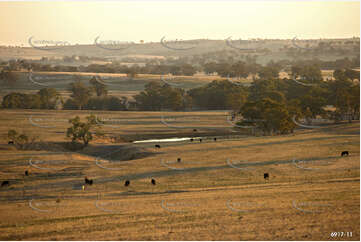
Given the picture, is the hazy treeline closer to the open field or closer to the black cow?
the open field

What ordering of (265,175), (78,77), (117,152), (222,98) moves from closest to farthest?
(265,175) → (117,152) → (222,98) → (78,77)

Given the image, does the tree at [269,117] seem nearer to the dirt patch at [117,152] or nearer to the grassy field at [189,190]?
the grassy field at [189,190]

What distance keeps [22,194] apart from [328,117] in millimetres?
61152

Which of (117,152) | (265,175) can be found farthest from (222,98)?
(265,175)

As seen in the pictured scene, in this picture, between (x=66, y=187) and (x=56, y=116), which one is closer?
(x=66, y=187)

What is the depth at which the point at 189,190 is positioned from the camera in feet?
106

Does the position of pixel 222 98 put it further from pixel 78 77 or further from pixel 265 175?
pixel 265 175

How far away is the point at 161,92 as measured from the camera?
109812 mm

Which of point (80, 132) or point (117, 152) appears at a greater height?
point (80, 132)

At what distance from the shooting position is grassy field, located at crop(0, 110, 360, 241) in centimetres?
2134

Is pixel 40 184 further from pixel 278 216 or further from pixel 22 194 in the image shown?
pixel 278 216

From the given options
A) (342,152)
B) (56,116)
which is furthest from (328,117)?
(56,116)

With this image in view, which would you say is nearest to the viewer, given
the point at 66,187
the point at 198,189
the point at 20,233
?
the point at 20,233

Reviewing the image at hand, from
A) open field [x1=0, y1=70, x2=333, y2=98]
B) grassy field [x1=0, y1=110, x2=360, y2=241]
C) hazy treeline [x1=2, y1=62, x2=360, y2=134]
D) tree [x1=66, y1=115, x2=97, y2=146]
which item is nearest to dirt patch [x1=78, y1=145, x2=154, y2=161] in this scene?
grassy field [x1=0, y1=110, x2=360, y2=241]
